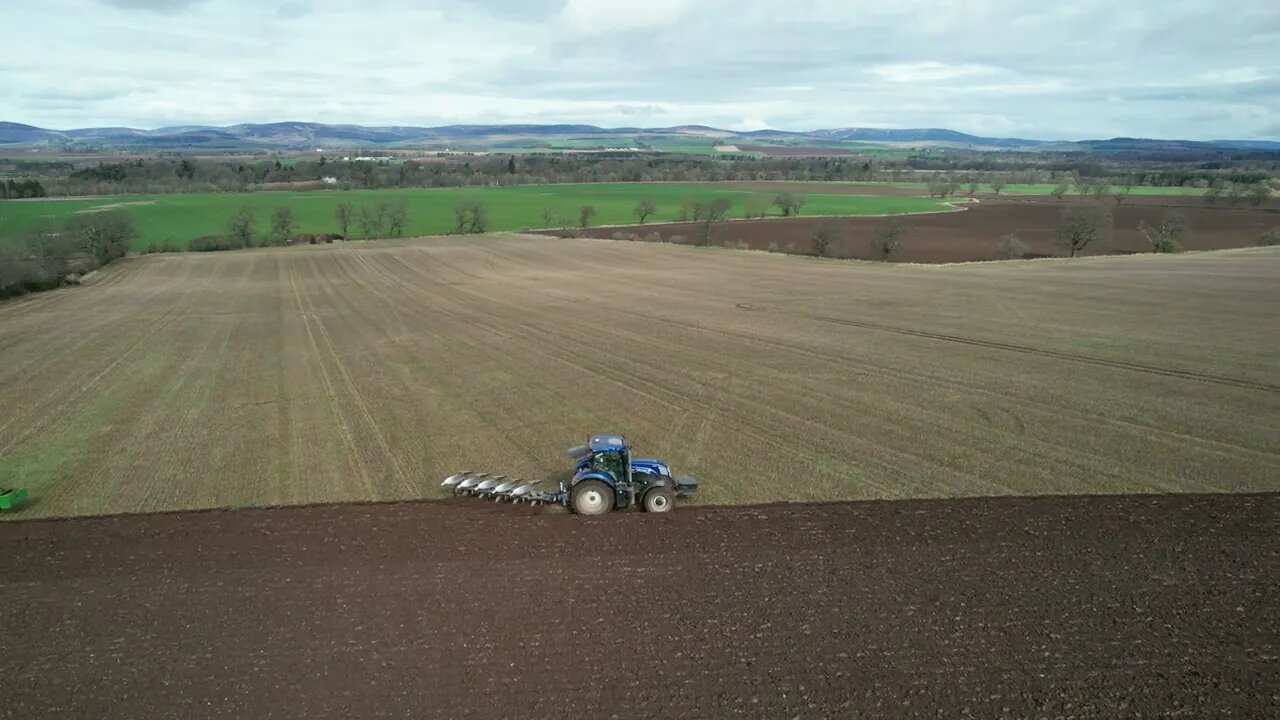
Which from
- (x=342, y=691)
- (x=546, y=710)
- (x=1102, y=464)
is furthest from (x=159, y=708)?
(x=1102, y=464)

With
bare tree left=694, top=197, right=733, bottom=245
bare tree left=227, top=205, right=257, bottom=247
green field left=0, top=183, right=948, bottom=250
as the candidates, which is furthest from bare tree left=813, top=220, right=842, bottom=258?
bare tree left=227, top=205, right=257, bottom=247

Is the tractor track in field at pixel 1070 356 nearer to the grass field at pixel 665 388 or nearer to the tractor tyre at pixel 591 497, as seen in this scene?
the grass field at pixel 665 388

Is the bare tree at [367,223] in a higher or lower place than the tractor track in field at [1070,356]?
higher

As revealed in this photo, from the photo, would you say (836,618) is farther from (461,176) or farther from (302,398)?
(461,176)

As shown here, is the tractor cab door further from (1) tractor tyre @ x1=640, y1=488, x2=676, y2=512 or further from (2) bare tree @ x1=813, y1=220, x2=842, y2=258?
(2) bare tree @ x1=813, y1=220, x2=842, y2=258

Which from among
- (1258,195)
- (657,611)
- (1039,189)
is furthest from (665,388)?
(1039,189)

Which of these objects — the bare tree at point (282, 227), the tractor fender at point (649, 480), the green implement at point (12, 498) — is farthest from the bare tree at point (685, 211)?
the green implement at point (12, 498)

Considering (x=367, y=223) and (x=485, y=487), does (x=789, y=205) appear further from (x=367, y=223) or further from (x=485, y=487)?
(x=485, y=487)
